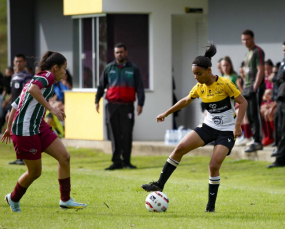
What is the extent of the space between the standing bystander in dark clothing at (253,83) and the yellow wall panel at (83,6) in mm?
5477

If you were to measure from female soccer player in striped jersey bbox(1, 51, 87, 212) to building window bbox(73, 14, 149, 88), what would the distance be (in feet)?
34.2

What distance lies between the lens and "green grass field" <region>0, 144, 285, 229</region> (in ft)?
25.1

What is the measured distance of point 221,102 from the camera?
8.80 meters

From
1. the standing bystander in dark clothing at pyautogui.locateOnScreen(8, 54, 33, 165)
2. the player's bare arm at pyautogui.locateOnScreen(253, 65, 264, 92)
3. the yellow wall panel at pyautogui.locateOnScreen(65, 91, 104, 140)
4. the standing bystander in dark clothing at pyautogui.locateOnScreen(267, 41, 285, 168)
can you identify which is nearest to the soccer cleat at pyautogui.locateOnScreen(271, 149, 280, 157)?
the standing bystander in dark clothing at pyautogui.locateOnScreen(267, 41, 285, 168)

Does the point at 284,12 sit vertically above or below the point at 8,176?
above

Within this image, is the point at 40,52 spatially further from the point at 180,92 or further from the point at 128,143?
the point at 128,143

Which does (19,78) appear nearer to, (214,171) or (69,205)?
(69,205)

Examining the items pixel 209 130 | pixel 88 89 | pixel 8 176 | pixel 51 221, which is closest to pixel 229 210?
pixel 209 130

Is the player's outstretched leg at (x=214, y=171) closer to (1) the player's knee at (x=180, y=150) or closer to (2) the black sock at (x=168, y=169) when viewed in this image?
(1) the player's knee at (x=180, y=150)

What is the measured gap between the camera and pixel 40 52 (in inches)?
954

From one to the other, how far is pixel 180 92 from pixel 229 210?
444 inches

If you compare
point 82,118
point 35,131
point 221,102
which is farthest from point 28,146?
point 82,118

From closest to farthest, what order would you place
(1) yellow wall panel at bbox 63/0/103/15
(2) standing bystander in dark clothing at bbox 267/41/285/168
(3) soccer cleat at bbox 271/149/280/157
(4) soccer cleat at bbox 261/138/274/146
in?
(2) standing bystander in dark clothing at bbox 267/41/285/168
(3) soccer cleat at bbox 271/149/280/157
(4) soccer cleat at bbox 261/138/274/146
(1) yellow wall panel at bbox 63/0/103/15

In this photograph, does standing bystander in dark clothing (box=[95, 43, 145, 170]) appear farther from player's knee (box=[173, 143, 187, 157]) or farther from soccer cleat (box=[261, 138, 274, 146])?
player's knee (box=[173, 143, 187, 157])
